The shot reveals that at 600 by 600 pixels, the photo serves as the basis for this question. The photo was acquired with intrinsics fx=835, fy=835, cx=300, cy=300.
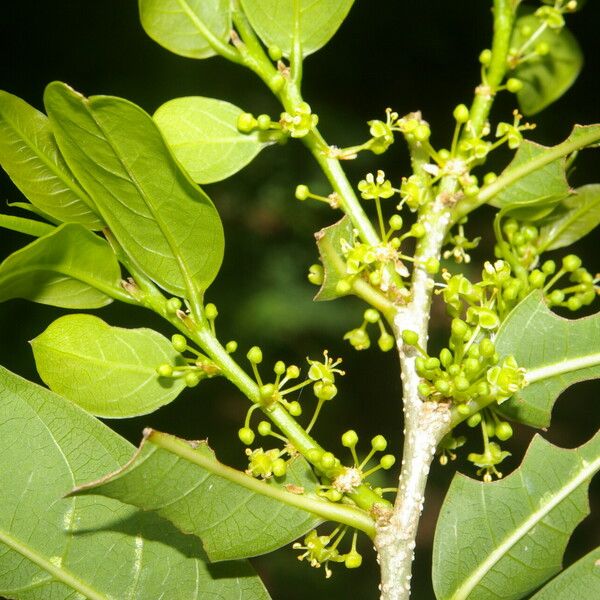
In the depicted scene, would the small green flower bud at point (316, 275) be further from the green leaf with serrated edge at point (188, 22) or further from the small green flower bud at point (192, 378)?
the green leaf with serrated edge at point (188, 22)

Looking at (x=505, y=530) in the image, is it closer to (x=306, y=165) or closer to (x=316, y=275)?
(x=316, y=275)

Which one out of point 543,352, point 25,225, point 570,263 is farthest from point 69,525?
point 570,263

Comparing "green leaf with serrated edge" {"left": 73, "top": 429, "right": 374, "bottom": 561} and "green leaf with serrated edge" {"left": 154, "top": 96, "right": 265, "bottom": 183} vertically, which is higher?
"green leaf with serrated edge" {"left": 154, "top": 96, "right": 265, "bottom": 183}

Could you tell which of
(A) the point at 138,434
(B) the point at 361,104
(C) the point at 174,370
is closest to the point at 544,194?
(C) the point at 174,370

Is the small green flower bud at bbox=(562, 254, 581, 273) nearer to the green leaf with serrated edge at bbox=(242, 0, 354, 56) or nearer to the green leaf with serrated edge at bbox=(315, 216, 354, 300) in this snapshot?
the green leaf with serrated edge at bbox=(315, 216, 354, 300)

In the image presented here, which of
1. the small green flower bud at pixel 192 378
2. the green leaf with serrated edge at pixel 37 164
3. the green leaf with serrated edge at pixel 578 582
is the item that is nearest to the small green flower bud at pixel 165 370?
the small green flower bud at pixel 192 378

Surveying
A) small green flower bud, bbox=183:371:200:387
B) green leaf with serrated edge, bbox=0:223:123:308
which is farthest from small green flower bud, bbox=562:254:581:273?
green leaf with serrated edge, bbox=0:223:123:308
